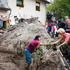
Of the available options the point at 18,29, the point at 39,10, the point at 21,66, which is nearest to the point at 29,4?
the point at 39,10

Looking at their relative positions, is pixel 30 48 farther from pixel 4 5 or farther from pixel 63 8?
pixel 63 8

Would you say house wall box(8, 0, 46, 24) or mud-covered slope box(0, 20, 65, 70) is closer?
mud-covered slope box(0, 20, 65, 70)

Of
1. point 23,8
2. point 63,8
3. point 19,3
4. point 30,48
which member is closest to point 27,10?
point 23,8

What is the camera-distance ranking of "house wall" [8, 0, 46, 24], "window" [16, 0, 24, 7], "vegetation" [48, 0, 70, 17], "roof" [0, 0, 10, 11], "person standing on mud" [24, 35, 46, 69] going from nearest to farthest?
"person standing on mud" [24, 35, 46, 69], "roof" [0, 0, 10, 11], "house wall" [8, 0, 46, 24], "window" [16, 0, 24, 7], "vegetation" [48, 0, 70, 17]

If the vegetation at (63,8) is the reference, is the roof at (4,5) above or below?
above

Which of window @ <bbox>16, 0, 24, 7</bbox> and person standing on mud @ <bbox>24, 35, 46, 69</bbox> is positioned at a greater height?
window @ <bbox>16, 0, 24, 7</bbox>

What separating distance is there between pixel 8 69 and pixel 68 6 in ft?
65.4

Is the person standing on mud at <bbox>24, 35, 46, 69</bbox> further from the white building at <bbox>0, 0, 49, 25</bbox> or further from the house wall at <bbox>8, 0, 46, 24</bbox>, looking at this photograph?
the house wall at <bbox>8, 0, 46, 24</bbox>

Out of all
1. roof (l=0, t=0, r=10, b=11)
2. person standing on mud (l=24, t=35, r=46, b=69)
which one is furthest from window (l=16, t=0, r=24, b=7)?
person standing on mud (l=24, t=35, r=46, b=69)

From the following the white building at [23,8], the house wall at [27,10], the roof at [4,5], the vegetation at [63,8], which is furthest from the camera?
the vegetation at [63,8]

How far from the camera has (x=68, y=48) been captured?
15227mm

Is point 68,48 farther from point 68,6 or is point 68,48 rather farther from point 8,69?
point 68,6

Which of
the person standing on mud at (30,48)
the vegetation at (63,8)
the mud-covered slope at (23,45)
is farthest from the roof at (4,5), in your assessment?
the person standing on mud at (30,48)

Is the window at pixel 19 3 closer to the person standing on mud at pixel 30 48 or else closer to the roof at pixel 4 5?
the roof at pixel 4 5
